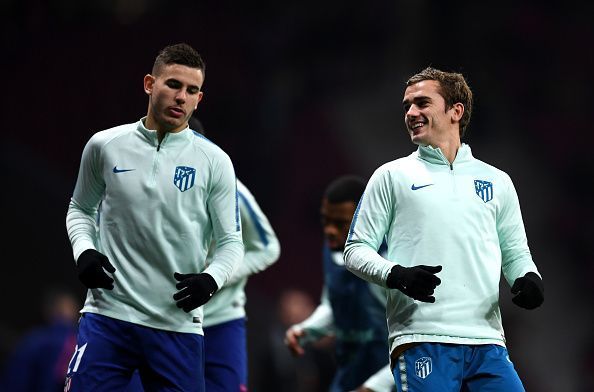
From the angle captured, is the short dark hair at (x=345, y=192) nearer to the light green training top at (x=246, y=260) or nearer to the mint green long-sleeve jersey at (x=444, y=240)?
the light green training top at (x=246, y=260)

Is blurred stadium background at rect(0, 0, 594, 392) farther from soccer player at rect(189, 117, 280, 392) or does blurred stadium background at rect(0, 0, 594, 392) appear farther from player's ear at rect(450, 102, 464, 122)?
player's ear at rect(450, 102, 464, 122)

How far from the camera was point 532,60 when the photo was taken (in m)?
18.1

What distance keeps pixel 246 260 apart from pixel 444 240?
212cm

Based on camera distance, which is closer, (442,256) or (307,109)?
(442,256)

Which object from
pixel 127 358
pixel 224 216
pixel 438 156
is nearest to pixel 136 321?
pixel 127 358

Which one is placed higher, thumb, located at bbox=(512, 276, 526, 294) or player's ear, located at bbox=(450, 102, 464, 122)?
player's ear, located at bbox=(450, 102, 464, 122)

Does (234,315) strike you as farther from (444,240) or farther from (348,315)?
(444,240)

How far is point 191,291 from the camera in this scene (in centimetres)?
505

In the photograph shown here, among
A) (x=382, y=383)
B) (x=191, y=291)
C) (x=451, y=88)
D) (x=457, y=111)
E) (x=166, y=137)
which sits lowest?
A: (x=382, y=383)

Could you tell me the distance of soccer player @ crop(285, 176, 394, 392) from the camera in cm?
704

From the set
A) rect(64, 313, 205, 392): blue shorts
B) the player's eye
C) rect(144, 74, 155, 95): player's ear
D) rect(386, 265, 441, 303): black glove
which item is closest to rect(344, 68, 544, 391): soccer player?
rect(386, 265, 441, 303): black glove

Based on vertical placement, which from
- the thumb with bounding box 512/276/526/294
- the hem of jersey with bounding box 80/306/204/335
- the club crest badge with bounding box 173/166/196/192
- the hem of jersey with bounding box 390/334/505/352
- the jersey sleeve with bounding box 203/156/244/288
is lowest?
the hem of jersey with bounding box 80/306/204/335
